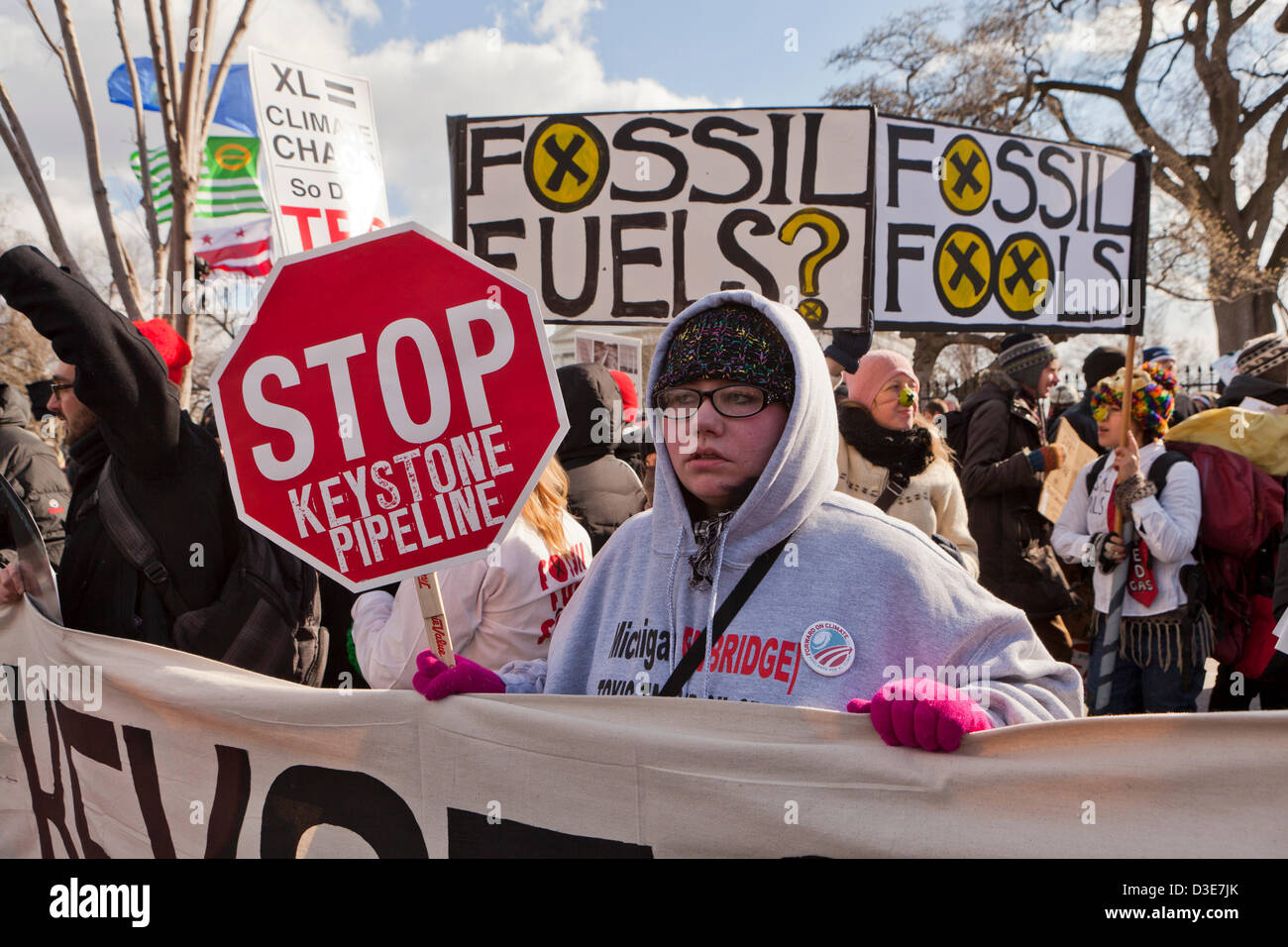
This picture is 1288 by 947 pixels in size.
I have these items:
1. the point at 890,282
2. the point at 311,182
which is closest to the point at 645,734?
the point at 890,282

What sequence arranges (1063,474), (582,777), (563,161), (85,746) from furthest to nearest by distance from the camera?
(1063,474), (563,161), (85,746), (582,777)

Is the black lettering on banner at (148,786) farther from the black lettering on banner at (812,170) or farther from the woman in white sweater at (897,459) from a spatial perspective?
the black lettering on banner at (812,170)

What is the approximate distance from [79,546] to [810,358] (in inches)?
82.1

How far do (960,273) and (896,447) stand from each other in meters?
0.85

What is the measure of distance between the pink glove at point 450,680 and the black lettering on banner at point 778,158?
2643mm

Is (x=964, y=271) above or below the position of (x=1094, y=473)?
above

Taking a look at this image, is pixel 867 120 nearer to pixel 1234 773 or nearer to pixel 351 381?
pixel 351 381

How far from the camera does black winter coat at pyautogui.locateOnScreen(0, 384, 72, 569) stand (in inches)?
207

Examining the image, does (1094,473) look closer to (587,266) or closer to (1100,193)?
(1100,193)

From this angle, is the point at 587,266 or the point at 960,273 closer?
the point at 587,266

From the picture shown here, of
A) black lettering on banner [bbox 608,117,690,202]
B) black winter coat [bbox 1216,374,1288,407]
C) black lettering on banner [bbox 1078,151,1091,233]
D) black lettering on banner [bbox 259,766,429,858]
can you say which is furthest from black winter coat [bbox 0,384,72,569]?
black winter coat [bbox 1216,374,1288,407]

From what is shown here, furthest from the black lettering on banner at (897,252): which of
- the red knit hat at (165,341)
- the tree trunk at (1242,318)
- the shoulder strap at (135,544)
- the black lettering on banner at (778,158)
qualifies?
the tree trunk at (1242,318)

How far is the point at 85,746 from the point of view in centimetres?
238

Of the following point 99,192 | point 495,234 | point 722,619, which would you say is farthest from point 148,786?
point 99,192
